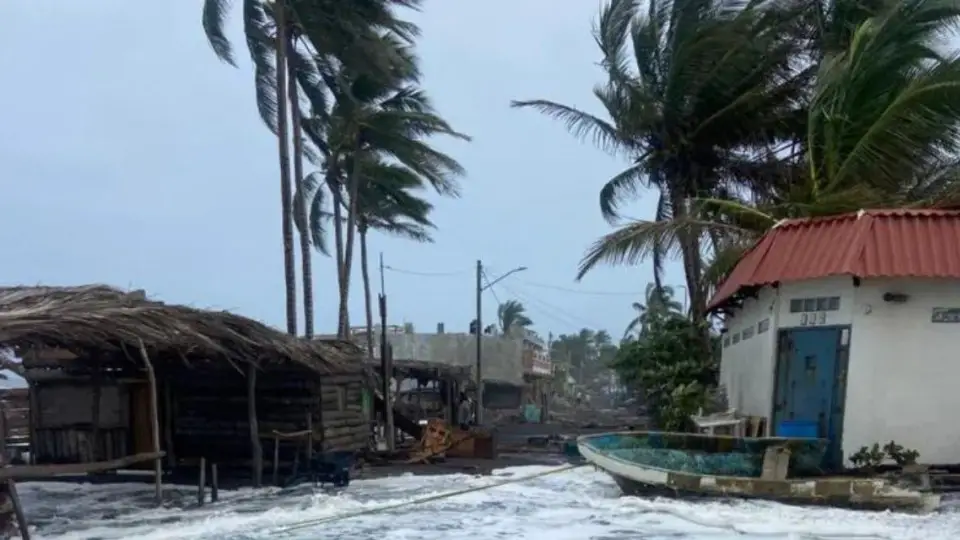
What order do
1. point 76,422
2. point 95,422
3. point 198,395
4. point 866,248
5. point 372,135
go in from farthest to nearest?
point 372,135
point 198,395
point 76,422
point 95,422
point 866,248

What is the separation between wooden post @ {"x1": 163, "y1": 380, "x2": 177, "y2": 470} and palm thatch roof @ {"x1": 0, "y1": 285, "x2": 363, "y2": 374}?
87.8 inches

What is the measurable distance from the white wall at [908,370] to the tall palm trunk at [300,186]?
43.2 feet

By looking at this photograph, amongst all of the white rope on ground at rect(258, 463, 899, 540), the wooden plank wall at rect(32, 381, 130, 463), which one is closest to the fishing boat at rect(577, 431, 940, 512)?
the white rope on ground at rect(258, 463, 899, 540)

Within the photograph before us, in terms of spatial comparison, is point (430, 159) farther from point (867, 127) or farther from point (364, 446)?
point (867, 127)

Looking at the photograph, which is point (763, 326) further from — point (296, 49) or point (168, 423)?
point (296, 49)

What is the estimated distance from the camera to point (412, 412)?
31.3 meters

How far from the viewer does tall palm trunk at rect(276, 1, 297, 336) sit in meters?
23.5

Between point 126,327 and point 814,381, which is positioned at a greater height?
point 126,327

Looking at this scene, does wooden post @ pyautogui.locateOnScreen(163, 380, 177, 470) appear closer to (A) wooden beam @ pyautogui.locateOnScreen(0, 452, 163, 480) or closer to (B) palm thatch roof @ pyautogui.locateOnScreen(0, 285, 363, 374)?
(B) palm thatch roof @ pyautogui.locateOnScreen(0, 285, 363, 374)

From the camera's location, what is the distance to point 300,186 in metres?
25.2

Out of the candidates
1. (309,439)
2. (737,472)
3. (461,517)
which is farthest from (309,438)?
(737,472)

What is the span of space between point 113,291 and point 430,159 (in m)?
16.5

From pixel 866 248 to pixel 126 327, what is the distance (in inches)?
377

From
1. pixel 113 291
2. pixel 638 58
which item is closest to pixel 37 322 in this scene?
pixel 113 291
